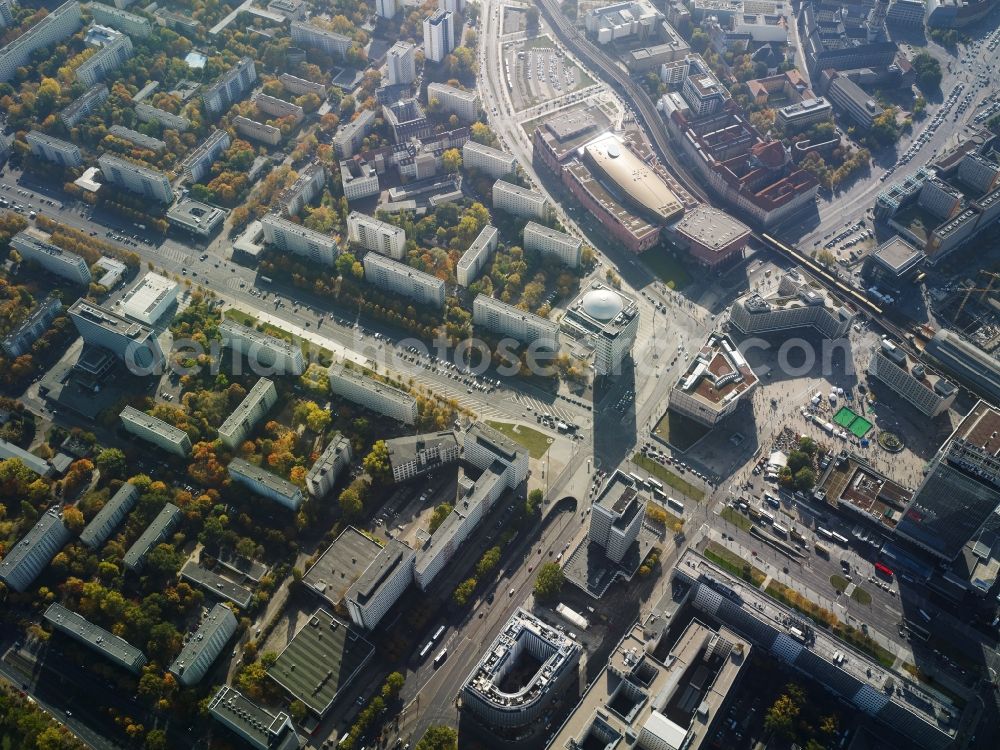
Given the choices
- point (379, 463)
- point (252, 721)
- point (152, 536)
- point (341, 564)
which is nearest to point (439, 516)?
point (379, 463)

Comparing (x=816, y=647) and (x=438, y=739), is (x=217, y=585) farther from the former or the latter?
(x=816, y=647)

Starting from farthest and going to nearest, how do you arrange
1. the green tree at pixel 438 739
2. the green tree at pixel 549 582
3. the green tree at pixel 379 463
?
the green tree at pixel 379 463 → the green tree at pixel 549 582 → the green tree at pixel 438 739

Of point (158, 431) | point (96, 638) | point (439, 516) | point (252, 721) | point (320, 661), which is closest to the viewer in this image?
point (252, 721)

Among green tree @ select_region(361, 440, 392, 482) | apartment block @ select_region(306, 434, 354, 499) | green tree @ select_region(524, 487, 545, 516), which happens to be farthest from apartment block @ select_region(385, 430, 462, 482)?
green tree @ select_region(524, 487, 545, 516)

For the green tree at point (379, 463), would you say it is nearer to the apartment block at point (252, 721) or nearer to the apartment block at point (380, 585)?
the apartment block at point (380, 585)

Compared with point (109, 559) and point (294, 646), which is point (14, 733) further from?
point (294, 646)

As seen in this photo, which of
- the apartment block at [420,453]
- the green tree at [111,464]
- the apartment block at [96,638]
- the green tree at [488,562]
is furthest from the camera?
the green tree at [111,464]

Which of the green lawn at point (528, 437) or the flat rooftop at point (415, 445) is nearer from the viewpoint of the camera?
the flat rooftop at point (415, 445)

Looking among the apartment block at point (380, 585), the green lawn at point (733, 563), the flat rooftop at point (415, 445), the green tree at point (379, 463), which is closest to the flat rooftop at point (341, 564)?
the apartment block at point (380, 585)
